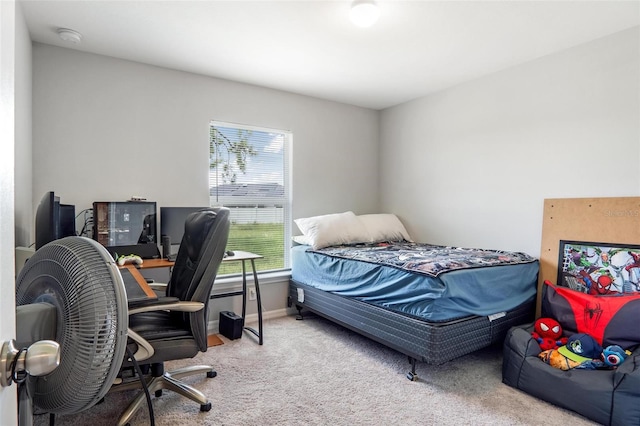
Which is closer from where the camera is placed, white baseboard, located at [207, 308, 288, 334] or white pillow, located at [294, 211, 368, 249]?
white baseboard, located at [207, 308, 288, 334]

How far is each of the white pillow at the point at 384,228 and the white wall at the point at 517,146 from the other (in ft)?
0.55

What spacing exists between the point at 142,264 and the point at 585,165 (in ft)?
11.1

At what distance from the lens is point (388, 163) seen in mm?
4449

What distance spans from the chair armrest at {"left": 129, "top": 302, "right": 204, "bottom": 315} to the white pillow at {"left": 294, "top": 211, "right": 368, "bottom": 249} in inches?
71.8

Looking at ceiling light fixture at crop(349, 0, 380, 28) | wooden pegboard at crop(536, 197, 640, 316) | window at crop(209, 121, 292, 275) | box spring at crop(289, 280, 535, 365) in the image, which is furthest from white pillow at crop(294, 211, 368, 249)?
ceiling light fixture at crop(349, 0, 380, 28)

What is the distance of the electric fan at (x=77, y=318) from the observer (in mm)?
753

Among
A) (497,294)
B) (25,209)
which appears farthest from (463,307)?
(25,209)

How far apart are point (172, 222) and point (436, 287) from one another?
7.26 ft

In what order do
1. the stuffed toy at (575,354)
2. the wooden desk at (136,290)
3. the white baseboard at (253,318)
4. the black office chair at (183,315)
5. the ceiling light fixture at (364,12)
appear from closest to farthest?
the wooden desk at (136,290) → the black office chair at (183,315) → the stuffed toy at (575,354) → the ceiling light fixture at (364,12) → the white baseboard at (253,318)

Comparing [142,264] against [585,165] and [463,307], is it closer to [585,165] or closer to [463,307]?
[463,307]

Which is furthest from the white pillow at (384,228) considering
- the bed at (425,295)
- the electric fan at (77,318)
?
the electric fan at (77,318)

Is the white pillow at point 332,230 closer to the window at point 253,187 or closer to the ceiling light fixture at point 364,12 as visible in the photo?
the window at point 253,187

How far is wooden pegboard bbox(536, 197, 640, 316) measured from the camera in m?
2.48

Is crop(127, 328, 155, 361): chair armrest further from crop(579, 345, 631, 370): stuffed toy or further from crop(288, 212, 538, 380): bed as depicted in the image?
crop(579, 345, 631, 370): stuffed toy
